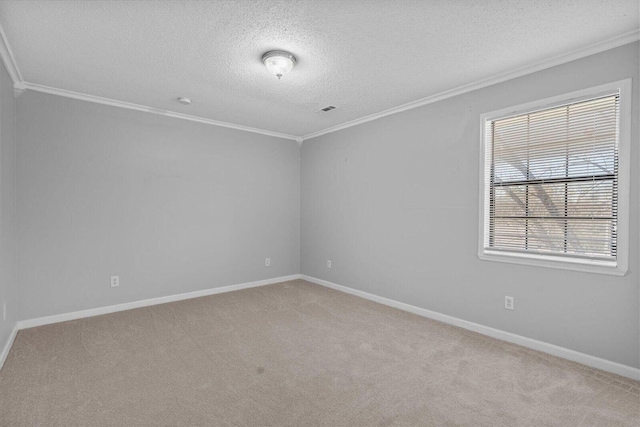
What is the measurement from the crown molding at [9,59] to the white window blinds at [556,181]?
4.14 m

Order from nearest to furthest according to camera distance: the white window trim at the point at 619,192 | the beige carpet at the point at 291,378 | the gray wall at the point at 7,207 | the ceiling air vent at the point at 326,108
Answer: the beige carpet at the point at 291,378
the white window trim at the point at 619,192
the gray wall at the point at 7,207
the ceiling air vent at the point at 326,108

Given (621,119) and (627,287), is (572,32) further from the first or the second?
(627,287)

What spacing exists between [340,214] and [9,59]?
3.88 m

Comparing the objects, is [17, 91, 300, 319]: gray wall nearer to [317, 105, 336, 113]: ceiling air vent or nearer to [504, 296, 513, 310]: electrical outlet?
[317, 105, 336, 113]: ceiling air vent

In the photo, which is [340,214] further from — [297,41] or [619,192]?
[619,192]

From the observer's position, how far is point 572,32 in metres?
2.30

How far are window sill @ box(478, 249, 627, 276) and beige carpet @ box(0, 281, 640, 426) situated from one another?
2.50ft

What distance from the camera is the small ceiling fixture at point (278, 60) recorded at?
8.46ft

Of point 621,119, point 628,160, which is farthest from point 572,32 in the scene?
point 628,160

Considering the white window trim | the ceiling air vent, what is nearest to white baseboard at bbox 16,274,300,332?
the ceiling air vent

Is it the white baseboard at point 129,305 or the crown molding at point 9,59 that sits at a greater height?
the crown molding at point 9,59

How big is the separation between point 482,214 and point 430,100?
140 cm

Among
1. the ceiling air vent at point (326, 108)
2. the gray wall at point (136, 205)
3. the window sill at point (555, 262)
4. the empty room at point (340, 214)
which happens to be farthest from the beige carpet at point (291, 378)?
the ceiling air vent at point (326, 108)

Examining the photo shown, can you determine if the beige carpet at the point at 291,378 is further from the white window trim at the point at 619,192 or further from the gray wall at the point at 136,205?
the white window trim at the point at 619,192
